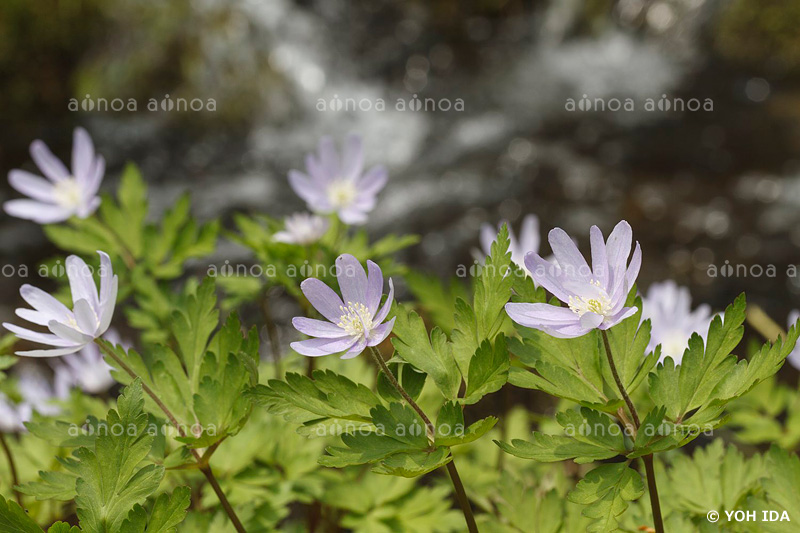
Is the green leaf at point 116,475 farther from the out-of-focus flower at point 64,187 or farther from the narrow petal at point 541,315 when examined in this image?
the out-of-focus flower at point 64,187

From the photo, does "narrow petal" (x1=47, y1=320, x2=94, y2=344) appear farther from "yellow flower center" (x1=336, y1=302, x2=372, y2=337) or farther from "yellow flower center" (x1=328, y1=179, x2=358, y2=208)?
"yellow flower center" (x1=328, y1=179, x2=358, y2=208)

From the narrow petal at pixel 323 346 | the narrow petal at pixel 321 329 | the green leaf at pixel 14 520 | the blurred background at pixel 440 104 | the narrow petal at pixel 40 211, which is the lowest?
the green leaf at pixel 14 520

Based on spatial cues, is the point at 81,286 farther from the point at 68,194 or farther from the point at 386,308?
the point at 68,194

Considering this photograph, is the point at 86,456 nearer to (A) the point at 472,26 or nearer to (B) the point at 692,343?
(B) the point at 692,343

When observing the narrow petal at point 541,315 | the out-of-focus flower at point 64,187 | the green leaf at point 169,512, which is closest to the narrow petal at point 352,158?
the out-of-focus flower at point 64,187

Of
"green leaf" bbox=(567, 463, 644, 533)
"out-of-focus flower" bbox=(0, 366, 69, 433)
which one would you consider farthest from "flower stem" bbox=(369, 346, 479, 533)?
"out-of-focus flower" bbox=(0, 366, 69, 433)

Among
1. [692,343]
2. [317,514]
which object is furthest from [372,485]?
[692,343]
